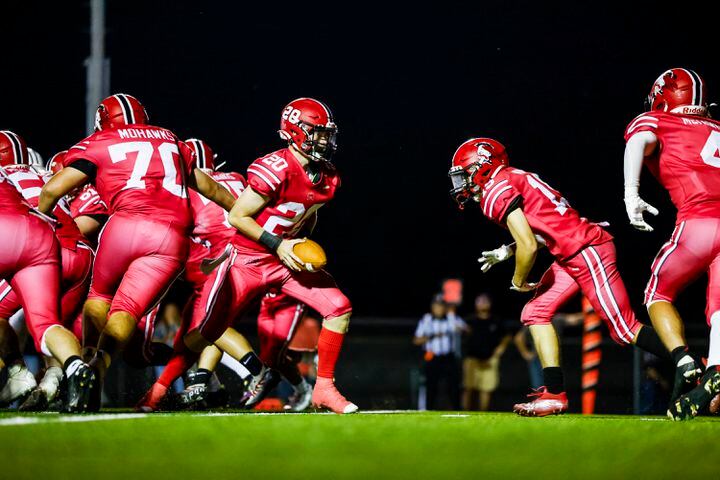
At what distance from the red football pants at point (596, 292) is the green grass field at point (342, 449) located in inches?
51.5

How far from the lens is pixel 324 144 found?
5859 millimetres

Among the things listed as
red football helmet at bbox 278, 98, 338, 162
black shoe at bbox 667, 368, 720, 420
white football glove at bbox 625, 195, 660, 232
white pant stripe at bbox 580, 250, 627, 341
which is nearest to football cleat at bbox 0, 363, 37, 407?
red football helmet at bbox 278, 98, 338, 162

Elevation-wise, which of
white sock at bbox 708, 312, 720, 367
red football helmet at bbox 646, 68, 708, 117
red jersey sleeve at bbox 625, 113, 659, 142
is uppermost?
red football helmet at bbox 646, 68, 708, 117

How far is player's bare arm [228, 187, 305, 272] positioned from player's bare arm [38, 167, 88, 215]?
2.92 feet

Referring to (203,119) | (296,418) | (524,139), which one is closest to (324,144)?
(296,418)

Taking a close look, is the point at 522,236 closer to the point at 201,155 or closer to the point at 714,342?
the point at 714,342

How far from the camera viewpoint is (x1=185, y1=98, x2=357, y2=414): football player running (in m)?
5.70

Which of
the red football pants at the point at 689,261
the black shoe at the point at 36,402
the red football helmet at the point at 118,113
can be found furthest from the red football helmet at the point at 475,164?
the black shoe at the point at 36,402

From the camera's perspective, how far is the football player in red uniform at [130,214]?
5355mm

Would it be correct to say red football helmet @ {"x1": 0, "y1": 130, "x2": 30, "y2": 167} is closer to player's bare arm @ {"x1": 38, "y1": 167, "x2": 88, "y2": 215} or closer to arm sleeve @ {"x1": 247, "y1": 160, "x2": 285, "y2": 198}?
player's bare arm @ {"x1": 38, "y1": 167, "x2": 88, "y2": 215}

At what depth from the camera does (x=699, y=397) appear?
15.5 ft

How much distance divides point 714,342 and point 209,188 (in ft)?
9.77

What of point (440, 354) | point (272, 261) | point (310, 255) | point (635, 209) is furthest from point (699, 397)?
point (440, 354)

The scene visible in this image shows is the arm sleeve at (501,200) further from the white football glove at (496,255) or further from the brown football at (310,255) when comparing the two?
the brown football at (310,255)
